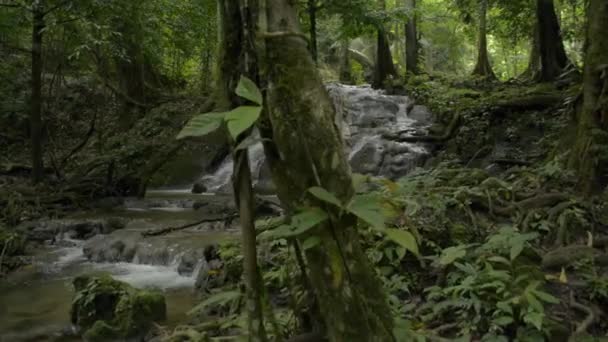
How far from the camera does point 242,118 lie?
1.83m

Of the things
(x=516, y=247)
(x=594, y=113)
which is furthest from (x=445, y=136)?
(x=516, y=247)

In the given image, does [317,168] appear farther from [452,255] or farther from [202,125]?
[452,255]

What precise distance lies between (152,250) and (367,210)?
6048 mm

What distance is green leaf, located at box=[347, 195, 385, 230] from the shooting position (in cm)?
184

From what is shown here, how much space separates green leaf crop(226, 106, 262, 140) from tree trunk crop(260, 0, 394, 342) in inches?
9.2

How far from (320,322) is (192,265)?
465 centimetres

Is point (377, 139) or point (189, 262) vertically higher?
point (377, 139)

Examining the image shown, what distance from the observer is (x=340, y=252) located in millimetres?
2031

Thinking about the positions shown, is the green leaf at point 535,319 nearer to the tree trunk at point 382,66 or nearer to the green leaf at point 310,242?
the green leaf at point 310,242

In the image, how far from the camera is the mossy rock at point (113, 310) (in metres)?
4.56

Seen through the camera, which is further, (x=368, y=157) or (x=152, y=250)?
(x=368, y=157)

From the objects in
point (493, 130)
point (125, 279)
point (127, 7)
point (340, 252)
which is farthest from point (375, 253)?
point (127, 7)

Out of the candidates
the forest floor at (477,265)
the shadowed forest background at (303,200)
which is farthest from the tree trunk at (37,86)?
the forest floor at (477,265)

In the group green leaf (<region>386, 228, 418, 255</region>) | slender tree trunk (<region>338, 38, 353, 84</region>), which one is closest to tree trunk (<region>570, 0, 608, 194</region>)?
green leaf (<region>386, 228, 418, 255</region>)
